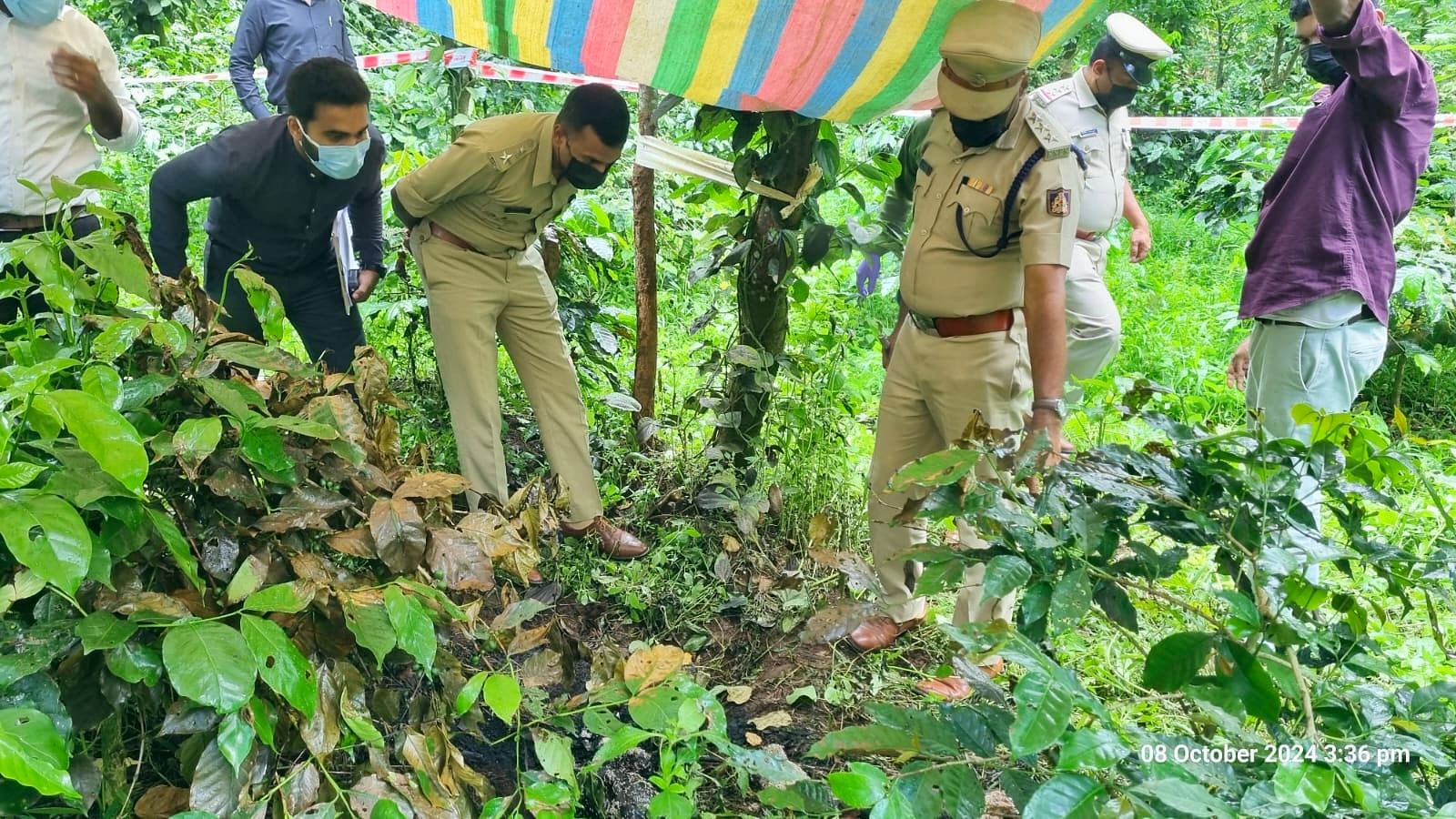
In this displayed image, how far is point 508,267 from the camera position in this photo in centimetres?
294

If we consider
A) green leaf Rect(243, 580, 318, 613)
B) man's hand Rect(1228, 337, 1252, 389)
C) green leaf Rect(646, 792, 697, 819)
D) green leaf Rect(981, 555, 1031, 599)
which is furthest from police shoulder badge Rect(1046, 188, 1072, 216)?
green leaf Rect(243, 580, 318, 613)

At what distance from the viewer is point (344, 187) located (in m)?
2.90

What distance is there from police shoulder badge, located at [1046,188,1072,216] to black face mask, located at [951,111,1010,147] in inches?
8.1

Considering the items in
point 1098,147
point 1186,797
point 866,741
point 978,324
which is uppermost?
point 1098,147

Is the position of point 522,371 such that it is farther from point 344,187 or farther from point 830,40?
point 830,40

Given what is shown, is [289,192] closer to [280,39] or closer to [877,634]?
[280,39]

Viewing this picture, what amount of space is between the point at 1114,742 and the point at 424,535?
0.88 m

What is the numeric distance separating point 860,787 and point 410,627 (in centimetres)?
56

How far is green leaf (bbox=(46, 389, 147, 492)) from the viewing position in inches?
40.9

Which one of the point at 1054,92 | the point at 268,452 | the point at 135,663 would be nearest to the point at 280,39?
the point at 1054,92

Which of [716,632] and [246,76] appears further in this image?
Result: [246,76]

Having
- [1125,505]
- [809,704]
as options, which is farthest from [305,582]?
[809,704]

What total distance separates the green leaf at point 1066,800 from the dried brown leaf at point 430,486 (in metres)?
0.84

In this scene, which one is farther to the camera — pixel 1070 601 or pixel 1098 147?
pixel 1098 147
